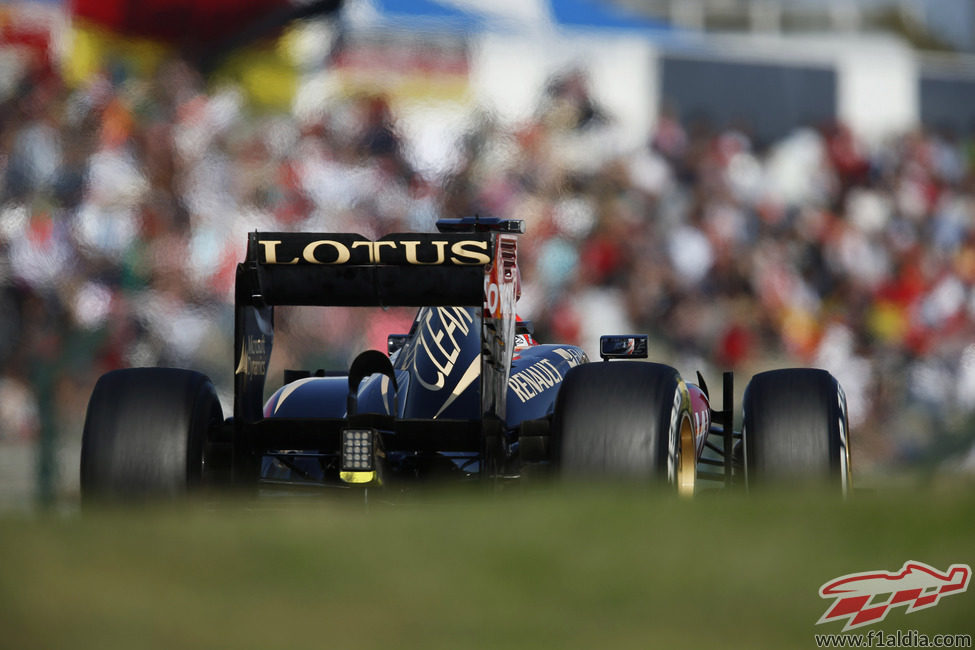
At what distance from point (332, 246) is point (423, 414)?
3.19 feet

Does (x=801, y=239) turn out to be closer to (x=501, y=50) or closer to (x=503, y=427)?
(x=501, y=50)

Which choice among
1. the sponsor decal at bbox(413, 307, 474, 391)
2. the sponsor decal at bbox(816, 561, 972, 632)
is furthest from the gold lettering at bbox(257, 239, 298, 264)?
the sponsor decal at bbox(816, 561, 972, 632)

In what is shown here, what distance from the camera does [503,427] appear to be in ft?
15.4

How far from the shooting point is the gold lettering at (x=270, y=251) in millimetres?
4504

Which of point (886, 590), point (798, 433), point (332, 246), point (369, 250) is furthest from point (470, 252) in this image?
point (886, 590)

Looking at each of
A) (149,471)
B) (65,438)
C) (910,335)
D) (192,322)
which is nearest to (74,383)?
(65,438)

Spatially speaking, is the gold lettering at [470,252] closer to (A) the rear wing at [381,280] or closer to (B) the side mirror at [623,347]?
(A) the rear wing at [381,280]

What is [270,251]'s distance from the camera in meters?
4.50

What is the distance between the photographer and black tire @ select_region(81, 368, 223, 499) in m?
4.51

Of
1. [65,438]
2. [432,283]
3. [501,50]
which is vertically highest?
[501,50]

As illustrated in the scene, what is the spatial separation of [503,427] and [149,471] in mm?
1128

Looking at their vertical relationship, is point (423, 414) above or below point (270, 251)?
below

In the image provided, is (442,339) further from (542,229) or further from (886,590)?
(542,229)

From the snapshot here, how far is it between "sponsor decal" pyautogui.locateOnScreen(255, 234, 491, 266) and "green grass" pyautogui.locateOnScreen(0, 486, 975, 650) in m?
0.95
